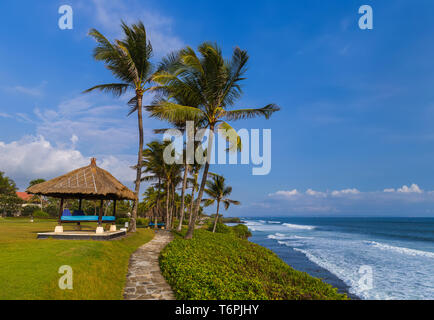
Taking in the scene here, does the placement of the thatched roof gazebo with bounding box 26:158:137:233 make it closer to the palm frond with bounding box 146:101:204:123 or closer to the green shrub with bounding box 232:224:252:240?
the palm frond with bounding box 146:101:204:123

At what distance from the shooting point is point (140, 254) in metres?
10.4

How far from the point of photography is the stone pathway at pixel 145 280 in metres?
6.09

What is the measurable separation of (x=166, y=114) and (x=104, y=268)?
8.08 m

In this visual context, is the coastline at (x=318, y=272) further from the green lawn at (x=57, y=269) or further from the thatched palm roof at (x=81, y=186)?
the thatched palm roof at (x=81, y=186)

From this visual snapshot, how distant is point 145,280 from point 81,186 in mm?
6674

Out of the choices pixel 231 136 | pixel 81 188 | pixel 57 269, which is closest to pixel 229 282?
pixel 57 269

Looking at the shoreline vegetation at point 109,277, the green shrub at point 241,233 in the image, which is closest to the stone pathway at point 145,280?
the shoreline vegetation at point 109,277

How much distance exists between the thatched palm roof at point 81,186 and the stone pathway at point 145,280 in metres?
3.47

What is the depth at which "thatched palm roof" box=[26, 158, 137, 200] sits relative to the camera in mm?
11344

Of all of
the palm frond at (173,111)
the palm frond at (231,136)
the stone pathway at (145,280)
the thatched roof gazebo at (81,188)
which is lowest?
the stone pathway at (145,280)

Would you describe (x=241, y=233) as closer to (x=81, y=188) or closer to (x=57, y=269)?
(x=81, y=188)

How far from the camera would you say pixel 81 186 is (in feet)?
38.0
